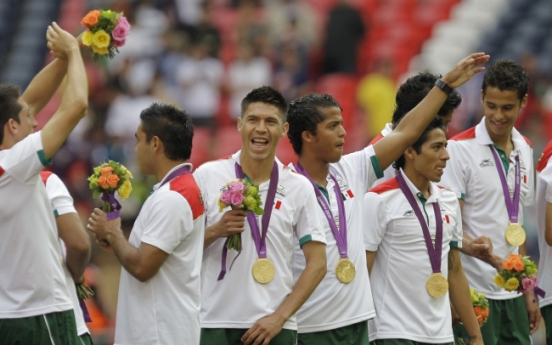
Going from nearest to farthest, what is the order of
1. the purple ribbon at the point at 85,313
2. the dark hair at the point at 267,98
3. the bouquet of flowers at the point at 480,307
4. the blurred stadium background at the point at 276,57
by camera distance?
1. the dark hair at the point at 267,98
2. the purple ribbon at the point at 85,313
3. the bouquet of flowers at the point at 480,307
4. the blurred stadium background at the point at 276,57

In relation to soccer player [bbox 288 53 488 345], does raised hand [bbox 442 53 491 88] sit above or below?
above

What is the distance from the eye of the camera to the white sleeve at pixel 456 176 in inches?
300

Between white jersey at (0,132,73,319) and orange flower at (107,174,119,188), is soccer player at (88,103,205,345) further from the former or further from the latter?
white jersey at (0,132,73,319)

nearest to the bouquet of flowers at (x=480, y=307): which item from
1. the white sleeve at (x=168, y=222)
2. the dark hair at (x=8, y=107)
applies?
the white sleeve at (x=168, y=222)

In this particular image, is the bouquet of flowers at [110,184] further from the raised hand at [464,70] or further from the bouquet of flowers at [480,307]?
the bouquet of flowers at [480,307]

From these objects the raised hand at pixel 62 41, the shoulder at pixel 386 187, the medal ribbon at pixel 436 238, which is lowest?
the medal ribbon at pixel 436 238

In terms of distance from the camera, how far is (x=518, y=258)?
7.32m

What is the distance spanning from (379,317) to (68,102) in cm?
233

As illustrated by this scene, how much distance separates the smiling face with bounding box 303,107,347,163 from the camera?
657 cm

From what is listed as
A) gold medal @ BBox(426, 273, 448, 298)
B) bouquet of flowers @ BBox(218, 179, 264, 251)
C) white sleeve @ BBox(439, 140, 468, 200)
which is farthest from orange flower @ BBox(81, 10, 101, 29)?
white sleeve @ BBox(439, 140, 468, 200)

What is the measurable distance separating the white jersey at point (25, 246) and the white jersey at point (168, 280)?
404 millimetres

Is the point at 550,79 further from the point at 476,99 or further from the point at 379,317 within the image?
the point at 379,317

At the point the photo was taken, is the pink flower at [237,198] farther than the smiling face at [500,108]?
No

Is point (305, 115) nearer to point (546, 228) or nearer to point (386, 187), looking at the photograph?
point (386, 187)
